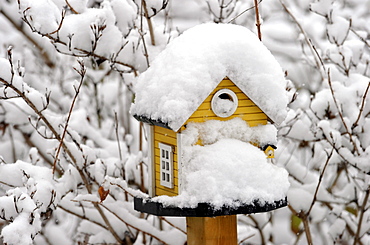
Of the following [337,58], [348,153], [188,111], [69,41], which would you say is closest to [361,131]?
[348,153]

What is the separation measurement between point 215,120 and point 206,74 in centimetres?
21

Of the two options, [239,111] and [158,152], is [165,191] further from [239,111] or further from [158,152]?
[239,111]

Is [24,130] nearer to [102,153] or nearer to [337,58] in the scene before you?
[102,153]

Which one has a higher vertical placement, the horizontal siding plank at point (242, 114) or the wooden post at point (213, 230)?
the horizontal siding plank at point (242, 114)

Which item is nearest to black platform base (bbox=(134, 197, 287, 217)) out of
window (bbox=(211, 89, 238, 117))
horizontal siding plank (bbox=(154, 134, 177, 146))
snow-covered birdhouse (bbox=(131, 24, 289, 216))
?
snow-covered birdhouse (bbox=(131, 24, 289, 216))

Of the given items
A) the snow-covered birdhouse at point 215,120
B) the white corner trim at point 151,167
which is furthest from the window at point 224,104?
the white corner trim at point 151,167

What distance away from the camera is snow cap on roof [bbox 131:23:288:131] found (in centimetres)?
210

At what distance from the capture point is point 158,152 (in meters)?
2.38

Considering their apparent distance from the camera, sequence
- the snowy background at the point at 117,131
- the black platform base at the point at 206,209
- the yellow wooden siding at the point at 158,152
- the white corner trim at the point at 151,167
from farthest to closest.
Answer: the snowy background at the point at 117,131 < the white corner trim at the point at 151,167 < the yellow wooden siding at the point at 158,152 < the black platform base at the point at 206,209

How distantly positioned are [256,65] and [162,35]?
3.64 ft

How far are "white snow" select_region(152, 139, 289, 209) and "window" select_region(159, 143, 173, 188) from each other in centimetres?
10

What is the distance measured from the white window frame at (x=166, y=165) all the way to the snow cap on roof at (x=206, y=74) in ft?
0.52

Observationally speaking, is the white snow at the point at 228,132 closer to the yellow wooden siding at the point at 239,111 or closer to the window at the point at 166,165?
the yellow wooden siding at the point at 239,111

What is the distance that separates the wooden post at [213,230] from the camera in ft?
7.40
